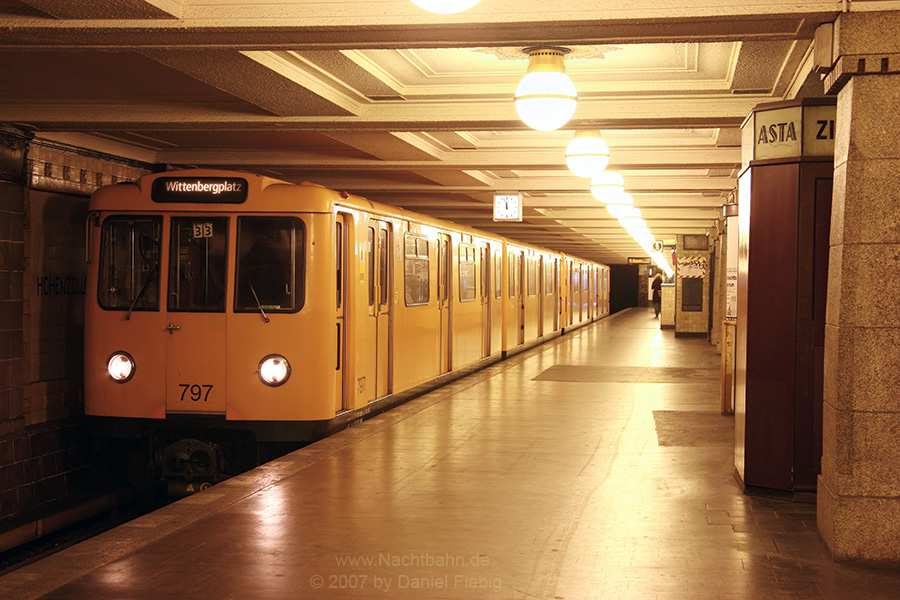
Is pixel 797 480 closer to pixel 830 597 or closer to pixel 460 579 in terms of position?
pixel 830 597

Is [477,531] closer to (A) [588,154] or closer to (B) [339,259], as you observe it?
(B) [339,259]

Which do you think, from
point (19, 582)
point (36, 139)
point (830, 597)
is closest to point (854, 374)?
point (830, 597)

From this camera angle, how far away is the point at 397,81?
26.8 ft

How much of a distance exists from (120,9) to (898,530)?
5.43 metres

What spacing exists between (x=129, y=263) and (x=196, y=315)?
0.80 meters

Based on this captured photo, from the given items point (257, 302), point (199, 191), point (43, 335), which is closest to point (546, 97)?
point (257, 302)

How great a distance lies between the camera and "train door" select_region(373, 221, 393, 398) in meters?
9.61

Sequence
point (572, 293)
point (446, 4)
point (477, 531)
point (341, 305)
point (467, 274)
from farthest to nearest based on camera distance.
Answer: point (572, 293) → point (467, 274) → point (341, 305) → point (477, 531) → point (446, 4)

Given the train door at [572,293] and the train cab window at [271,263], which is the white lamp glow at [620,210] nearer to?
the train cab window at [271,263]

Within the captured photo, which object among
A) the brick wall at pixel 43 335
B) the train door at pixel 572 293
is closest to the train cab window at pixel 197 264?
the brick wall at pixel 43 335

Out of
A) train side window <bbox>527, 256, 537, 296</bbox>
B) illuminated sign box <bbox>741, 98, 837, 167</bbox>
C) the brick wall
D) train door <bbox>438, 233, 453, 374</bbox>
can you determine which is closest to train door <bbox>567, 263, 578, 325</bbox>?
train side window <bbox>527, 256, 537, 296</bbox>

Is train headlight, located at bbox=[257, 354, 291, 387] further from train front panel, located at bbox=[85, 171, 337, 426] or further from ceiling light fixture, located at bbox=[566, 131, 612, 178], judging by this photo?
ceiling light fixture, located at bbox=[566, 131, 612, 178]

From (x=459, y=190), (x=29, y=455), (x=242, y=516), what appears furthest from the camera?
(x=459, y=190)

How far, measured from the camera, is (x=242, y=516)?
18.7 feet
